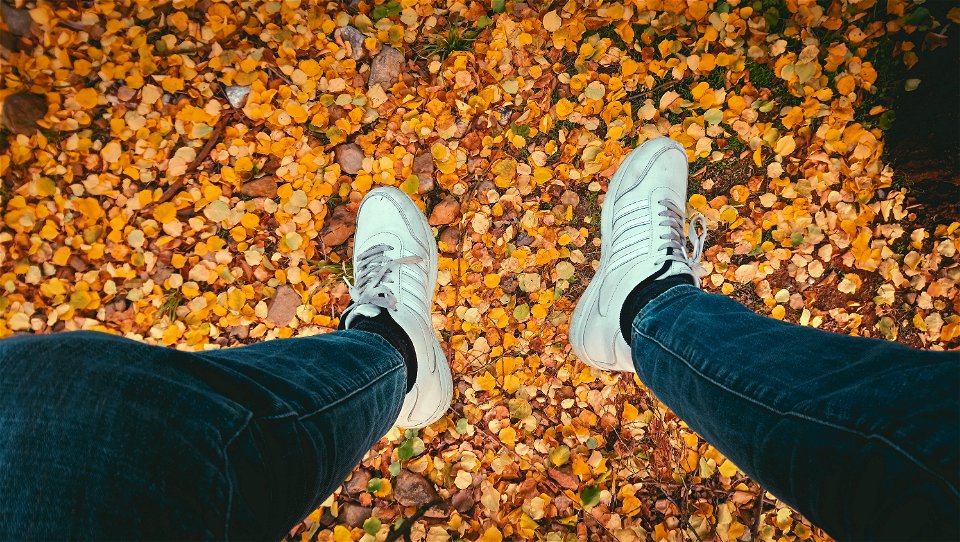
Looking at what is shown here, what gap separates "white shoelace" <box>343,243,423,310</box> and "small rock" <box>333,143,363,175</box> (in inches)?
13.1

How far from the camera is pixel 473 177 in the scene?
1725mm

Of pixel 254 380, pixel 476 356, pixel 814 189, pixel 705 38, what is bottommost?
pixel 476 356

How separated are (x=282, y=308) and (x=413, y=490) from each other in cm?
80

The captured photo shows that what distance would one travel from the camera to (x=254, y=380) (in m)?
0.84

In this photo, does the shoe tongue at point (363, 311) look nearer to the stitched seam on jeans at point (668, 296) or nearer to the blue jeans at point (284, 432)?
the blue jeans at point (284, 432)

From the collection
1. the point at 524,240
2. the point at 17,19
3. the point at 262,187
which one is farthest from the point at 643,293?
the point at 17,19

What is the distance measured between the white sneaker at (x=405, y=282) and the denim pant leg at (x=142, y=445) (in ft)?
2.04

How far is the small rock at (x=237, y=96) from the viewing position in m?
1.74

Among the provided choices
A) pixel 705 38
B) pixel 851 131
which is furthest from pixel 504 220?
pixel 851 131

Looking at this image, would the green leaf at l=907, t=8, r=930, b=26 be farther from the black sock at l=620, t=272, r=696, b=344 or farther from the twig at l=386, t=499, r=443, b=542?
the twig at l=386, t=499, r=443, b=542

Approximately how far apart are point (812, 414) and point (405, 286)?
1.18 metres

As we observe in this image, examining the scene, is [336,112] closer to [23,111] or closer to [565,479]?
[23,111]

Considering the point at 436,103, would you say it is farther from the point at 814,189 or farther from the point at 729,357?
the point at 814,189

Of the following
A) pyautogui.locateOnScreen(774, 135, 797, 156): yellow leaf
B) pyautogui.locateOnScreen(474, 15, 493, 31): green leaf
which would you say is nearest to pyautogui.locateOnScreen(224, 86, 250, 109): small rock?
pyautogui.locateOnScreen(474, 15, 493, 31): green leaf
